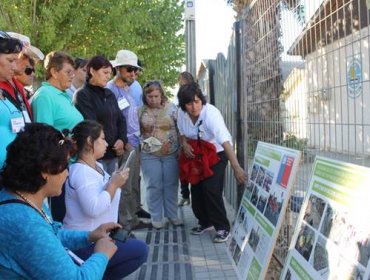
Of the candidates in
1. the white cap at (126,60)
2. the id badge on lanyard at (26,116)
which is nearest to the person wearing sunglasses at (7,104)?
the id badge on lanyard at (26,116)

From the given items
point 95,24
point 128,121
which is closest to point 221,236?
point 128,121

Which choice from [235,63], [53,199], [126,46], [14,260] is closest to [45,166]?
[14,260]

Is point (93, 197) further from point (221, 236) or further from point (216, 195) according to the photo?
point (221, 236)

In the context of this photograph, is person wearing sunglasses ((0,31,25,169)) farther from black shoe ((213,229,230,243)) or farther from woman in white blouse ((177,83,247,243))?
black shoe ((213,229,230,243))

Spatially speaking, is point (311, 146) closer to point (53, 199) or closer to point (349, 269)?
point (349, 269)

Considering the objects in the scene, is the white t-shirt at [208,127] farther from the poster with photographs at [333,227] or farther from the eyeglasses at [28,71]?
the poster with photographs at [333,227]

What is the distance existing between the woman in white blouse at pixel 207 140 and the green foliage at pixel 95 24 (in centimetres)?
576

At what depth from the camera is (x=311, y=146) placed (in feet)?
10.2

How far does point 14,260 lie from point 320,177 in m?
1.52

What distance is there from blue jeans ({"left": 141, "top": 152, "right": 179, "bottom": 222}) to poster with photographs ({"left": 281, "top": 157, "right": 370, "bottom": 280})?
3.03 m

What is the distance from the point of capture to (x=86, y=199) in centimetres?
313

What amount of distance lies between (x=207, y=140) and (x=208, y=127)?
18 cm

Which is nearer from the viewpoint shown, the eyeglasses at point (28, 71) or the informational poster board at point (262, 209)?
the informational poster board at point (262, 209)

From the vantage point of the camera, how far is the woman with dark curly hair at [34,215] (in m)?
1.99
